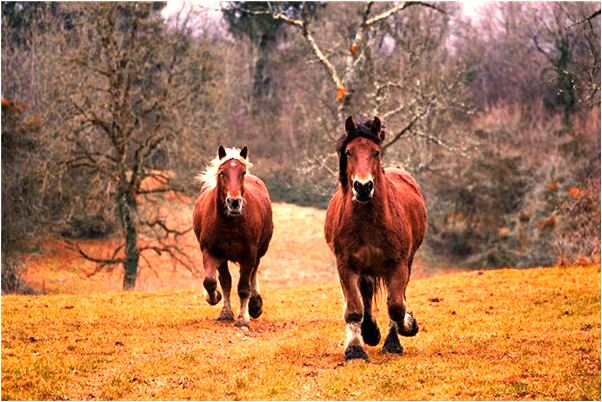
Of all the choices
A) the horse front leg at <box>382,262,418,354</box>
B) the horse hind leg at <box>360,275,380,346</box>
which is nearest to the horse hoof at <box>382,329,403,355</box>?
the horse hind leg at <box>360,275,380,346</box>

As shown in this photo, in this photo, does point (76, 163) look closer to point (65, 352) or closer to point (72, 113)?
point (72, 113)

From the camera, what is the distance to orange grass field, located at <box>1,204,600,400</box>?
854cm

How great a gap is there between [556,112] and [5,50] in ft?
118

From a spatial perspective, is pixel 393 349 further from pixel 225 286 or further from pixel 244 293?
pixel 225 286

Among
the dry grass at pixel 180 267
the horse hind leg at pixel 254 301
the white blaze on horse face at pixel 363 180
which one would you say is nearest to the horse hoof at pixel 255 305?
the horse hind leg at pixel 254 301

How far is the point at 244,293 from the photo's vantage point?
540 inches

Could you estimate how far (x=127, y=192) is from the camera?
1121 inches

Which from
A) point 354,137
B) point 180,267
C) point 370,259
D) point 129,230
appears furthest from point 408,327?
point 180,267

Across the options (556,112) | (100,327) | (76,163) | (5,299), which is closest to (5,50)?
(76,163)

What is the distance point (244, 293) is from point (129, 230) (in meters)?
15.9

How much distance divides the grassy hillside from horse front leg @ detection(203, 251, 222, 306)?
0.56m

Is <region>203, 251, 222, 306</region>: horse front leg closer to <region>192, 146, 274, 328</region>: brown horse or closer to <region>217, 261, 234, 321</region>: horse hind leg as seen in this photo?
<region>192, 146, 274, 328</region>: brown horse

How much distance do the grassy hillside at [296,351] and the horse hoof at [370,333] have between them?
16 cm

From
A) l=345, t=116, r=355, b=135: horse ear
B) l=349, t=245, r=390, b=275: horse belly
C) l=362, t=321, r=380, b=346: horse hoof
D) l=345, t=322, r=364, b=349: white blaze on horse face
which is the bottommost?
l=362, t=321, r=380, b=346: horse hoof
